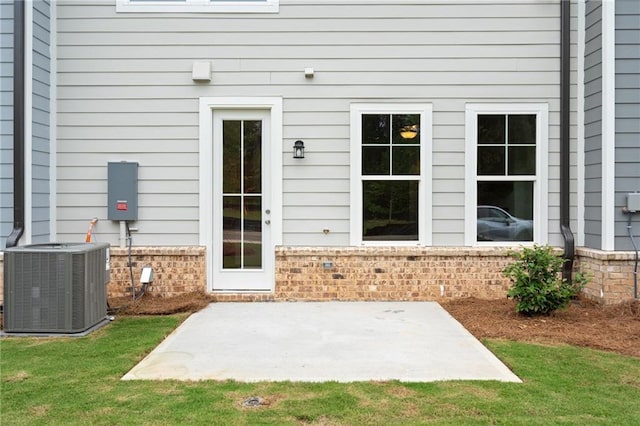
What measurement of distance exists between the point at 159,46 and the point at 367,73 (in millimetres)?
2676

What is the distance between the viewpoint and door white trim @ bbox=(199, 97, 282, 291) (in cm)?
627

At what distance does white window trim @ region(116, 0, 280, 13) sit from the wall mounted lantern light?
1698 mm

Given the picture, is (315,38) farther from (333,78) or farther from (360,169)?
(360,169)

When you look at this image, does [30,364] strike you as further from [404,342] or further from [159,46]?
[159,46]

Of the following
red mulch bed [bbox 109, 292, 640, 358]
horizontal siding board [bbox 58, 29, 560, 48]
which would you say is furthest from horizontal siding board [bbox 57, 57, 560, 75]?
red mulch bed [bbox 109, 292, 640, 358]

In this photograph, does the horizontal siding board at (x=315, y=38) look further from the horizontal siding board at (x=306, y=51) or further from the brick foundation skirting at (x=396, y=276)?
the brick foundation skirting at (x=396, y=276)

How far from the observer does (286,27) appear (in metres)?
6.27

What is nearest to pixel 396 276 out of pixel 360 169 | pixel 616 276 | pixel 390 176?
pixel 390 176

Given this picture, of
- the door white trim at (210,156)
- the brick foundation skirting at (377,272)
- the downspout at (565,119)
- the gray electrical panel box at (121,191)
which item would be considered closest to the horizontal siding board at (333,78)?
the downspout at (565,119)

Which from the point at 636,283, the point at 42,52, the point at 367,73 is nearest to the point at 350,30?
the point at 367,73

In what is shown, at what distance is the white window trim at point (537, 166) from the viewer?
6.27m

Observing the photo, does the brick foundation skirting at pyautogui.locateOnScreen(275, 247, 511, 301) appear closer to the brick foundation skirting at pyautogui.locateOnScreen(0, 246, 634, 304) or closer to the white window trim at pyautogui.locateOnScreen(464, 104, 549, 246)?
the brick foundation skirting at pyautogui.locateOnScreen(0, 246, 634, 304)

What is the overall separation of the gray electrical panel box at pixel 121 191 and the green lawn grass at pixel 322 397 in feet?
8.03

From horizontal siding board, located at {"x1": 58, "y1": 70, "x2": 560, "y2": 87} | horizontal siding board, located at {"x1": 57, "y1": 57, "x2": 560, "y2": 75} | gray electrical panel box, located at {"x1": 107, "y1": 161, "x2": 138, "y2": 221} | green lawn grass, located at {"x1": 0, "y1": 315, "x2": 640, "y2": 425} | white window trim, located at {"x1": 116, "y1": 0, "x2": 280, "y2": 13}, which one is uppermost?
white window trim, located at {"x1": 116, "y1": 0, "x2": 280, "y2": 13}
